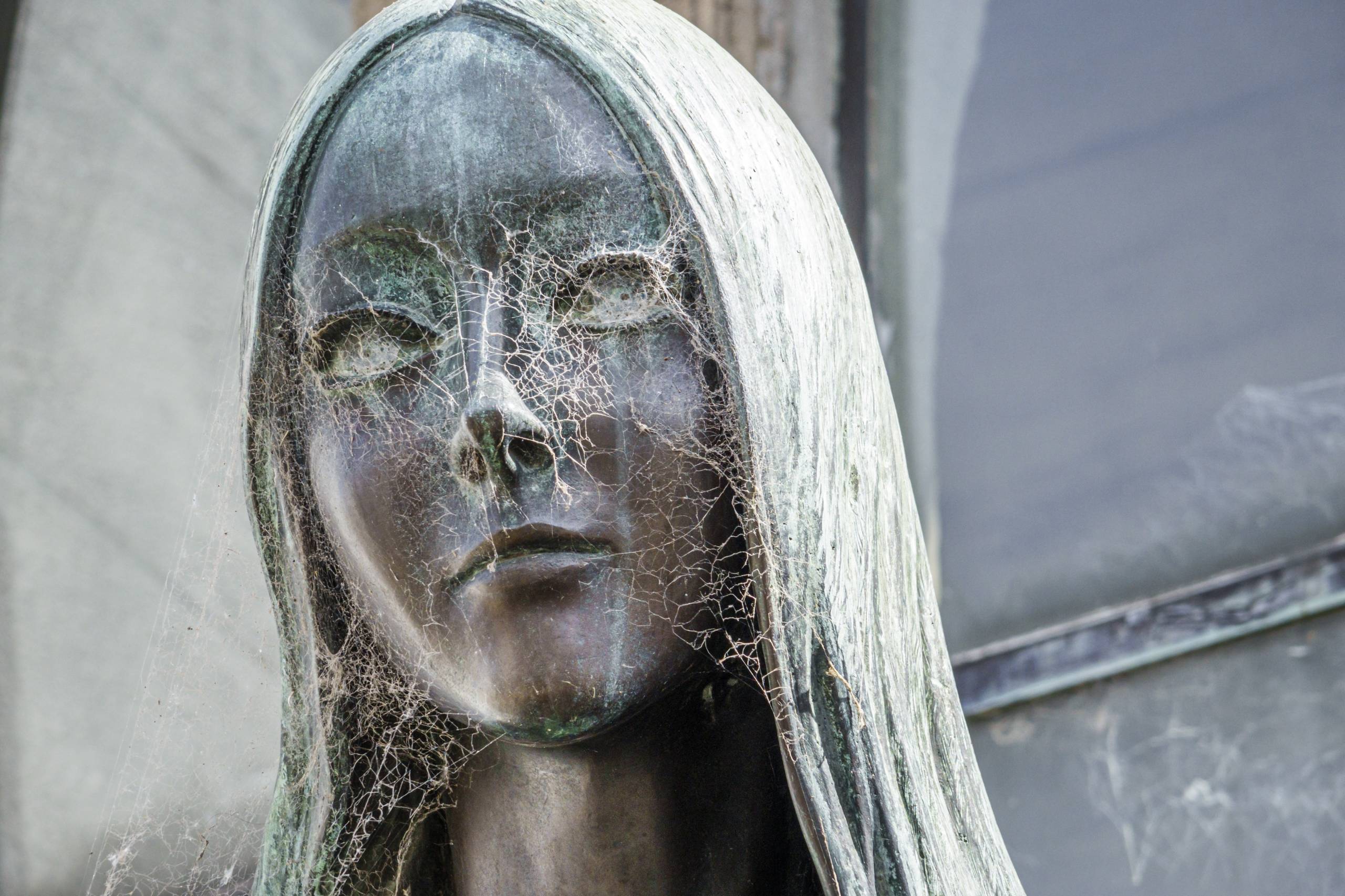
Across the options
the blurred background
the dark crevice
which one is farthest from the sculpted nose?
the dark crevice

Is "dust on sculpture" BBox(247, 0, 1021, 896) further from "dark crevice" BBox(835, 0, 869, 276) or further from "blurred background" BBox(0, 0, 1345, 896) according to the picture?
"dark crevice" BBox(835, 0, 869, 276)

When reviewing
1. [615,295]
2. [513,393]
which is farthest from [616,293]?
[513,393]

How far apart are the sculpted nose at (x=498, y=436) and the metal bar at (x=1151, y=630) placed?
1.58 m

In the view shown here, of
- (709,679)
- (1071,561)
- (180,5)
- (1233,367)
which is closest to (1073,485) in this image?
(1071,561)

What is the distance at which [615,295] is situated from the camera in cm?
128

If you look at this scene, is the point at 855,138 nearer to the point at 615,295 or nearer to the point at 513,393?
the point at 615,295

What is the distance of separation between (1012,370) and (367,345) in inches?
75.8

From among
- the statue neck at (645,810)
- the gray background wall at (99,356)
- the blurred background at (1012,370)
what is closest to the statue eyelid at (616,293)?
the statue neck at (645,810)

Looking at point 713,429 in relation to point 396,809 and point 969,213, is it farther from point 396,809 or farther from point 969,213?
point 969,213

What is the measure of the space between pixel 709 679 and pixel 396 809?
0.33 metres

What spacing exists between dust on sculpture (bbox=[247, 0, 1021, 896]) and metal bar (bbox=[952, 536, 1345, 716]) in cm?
134

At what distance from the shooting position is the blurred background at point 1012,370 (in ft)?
9.02

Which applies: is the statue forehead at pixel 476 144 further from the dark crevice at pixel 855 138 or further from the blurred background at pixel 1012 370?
the dark crevice at pixel 855 138

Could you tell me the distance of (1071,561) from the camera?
115 inches
